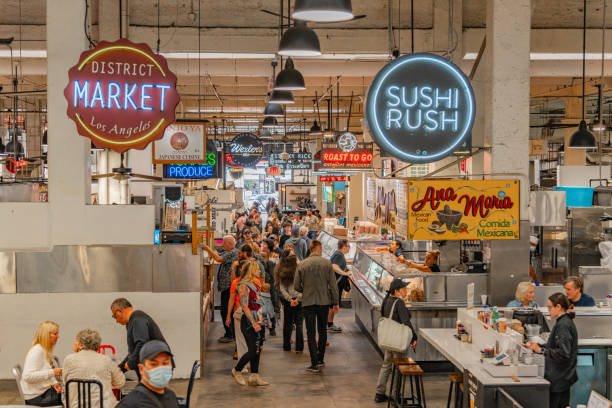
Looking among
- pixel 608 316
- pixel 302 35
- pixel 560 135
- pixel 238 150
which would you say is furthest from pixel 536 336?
pixel 560 135

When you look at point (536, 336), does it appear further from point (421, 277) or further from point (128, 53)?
point (128, 53)

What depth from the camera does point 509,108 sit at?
9.91 meters

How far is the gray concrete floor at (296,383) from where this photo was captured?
28.9ft

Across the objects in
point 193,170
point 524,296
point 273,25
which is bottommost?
point 524,296

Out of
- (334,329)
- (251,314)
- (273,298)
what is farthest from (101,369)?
(334,329)

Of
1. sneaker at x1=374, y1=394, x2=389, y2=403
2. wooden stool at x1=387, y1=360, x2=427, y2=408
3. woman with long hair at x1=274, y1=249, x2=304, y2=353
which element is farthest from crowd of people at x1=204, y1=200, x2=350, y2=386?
wooden stool at x1=387, y1=360, x2=427, y2=408

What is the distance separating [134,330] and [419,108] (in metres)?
3.76

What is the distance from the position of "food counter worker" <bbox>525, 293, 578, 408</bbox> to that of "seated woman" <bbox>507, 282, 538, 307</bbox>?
2228 mm

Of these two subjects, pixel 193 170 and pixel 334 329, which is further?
pixel 193 170

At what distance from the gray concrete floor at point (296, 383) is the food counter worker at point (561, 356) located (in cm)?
201

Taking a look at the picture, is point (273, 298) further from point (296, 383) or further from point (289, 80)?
point (289, 80)

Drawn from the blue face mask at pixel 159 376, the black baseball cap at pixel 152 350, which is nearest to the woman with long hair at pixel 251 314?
the black baseball cap at pixel 152 350

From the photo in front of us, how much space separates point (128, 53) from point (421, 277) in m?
Result: 5.16

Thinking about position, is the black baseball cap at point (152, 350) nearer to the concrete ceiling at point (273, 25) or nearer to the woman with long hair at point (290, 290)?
the woman with long hair at point (290, 290)
